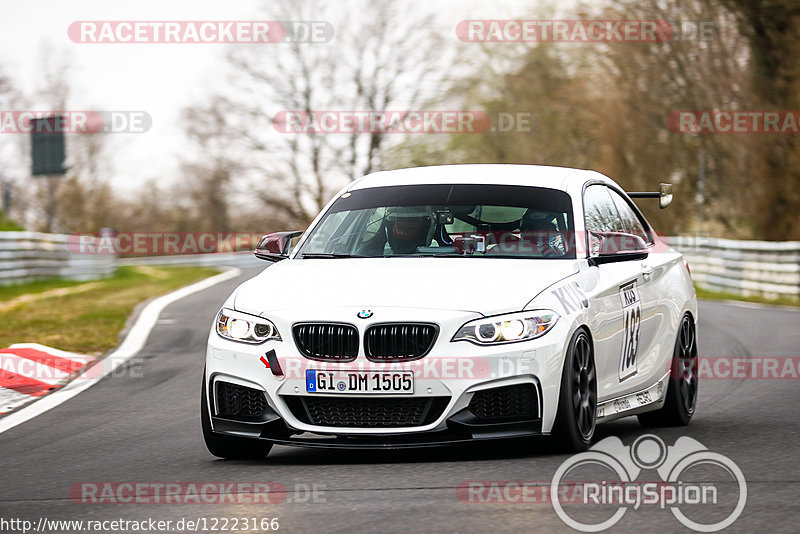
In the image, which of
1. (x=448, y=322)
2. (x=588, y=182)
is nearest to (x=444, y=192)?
(x=588, y=182)

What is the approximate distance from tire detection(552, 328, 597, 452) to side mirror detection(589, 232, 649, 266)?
59cm

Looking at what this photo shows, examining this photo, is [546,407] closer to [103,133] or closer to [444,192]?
[444,192]

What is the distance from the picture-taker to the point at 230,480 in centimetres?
649

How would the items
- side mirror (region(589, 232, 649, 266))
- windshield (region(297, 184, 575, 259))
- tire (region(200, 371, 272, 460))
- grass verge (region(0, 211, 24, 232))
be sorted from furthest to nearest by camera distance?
grass verge (region(0, 211, 24, 232)), windshield (region(297, 184, 575, 259)), side mirror (region(589, 232, 649, 266)), tire (region(200, 371, 272, 460))

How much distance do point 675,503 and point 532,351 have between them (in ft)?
4.10

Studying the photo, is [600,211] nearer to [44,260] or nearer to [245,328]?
[245,328]

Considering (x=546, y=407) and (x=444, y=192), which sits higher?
(x=444, y=192)

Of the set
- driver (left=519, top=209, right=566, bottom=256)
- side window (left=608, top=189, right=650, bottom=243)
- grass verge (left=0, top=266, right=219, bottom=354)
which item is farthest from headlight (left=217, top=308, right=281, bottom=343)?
Result: grass verge (left=0, top=266, right=219, bottom=354)

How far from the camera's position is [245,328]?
275 inches

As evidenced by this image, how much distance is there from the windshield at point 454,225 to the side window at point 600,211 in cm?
24

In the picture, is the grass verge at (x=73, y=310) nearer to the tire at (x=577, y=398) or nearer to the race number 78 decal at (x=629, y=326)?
the race number 78 decal at (x=629, y=326)

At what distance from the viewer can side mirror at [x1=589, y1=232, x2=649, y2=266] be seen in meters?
7.56

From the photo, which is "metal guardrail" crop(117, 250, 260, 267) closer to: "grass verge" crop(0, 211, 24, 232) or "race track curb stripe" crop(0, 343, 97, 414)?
"grass verge" crop(0, 211, 24, 232)

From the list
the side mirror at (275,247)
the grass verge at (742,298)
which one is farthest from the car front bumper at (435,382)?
the grass verge at (742,298)
